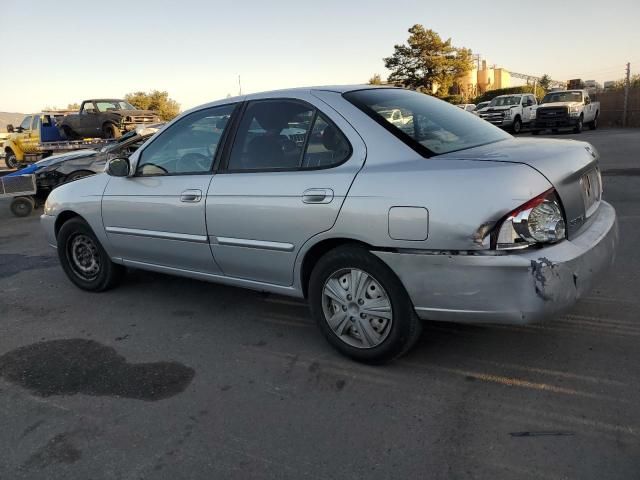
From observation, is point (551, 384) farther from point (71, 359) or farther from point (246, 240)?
point (71, 359)

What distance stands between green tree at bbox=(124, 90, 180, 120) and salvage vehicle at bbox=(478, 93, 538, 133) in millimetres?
30966

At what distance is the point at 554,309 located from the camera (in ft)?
8.94

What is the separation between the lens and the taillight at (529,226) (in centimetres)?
263

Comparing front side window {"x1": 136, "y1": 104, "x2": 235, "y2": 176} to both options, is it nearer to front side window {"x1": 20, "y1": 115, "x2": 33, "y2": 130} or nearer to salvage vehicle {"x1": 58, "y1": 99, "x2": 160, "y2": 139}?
salvage vehicle {"x1": 58, "y1": 99, "x2": 160, "y2": 139}

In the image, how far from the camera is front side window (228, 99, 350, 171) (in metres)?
3.33

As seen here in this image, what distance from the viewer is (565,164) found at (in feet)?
9.71

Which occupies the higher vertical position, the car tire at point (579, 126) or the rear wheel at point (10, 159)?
the car tire at point (579, 126)

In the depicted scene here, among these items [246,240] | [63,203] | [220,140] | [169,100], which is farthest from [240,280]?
[169,100]

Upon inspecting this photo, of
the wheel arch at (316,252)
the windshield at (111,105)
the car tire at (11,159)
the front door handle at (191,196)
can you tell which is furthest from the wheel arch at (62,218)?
the car tire at (11,159)

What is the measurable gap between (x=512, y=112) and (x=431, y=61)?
26.4 meters

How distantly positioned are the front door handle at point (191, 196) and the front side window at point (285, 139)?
12.4 inches

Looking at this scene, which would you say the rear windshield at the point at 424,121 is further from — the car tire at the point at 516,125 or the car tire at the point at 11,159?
the car tire at the point at 516,125

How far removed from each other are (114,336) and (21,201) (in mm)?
7679

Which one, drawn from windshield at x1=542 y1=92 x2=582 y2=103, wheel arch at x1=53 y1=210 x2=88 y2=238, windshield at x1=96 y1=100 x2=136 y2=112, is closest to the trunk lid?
wheel arch at x1=53 y1=210 x2=88 y2=238
